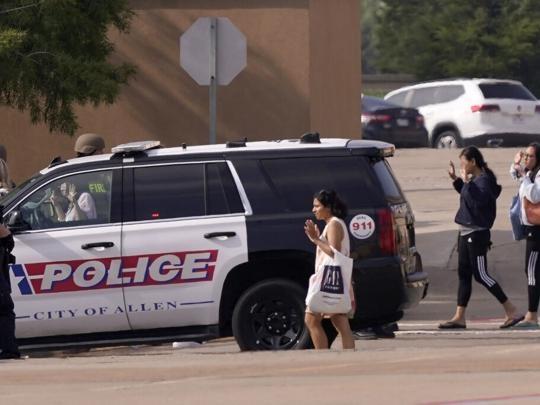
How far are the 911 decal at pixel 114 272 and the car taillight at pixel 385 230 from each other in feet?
4.40

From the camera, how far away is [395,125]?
3234 cm

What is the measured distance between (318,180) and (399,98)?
2345cm

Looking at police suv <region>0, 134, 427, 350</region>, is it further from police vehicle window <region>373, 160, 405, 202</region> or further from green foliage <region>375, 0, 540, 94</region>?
green foliage <region>375, 0, 540, 94</region>

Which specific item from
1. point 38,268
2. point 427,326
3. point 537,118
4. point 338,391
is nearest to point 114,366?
point 38,268

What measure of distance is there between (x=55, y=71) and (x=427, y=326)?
15.2 feet

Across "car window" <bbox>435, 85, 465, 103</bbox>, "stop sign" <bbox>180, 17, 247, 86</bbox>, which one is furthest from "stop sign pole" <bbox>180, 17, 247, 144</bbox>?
"car window" <bbox>435, 85, 465, 103</bbox>

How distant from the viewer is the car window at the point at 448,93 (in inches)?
1260

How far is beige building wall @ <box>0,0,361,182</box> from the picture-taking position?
65.7 ft

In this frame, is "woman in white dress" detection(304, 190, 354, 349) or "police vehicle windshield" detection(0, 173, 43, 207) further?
"police vehicle windshield" detection(0, 173, 43, 207)

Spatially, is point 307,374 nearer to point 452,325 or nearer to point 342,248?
point 342,248

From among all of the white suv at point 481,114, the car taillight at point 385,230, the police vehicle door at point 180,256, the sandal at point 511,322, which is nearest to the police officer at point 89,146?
the police vehicle door at point 180,256

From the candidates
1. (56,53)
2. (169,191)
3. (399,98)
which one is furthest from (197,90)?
(399,98)

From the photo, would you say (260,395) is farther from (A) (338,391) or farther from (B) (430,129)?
(B) (430,129)

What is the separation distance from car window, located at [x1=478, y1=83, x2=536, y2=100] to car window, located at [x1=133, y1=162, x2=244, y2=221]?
20672 mm
